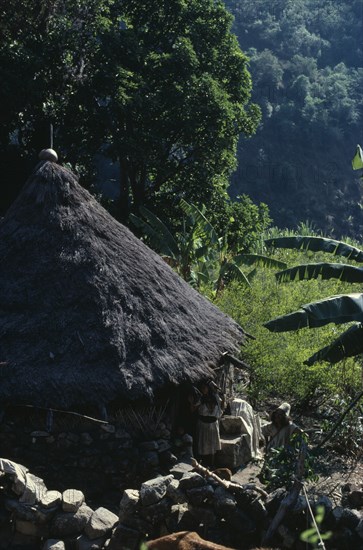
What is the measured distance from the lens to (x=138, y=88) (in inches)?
915

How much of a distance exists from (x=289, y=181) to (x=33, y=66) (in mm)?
43824

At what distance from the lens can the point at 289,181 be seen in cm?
6353

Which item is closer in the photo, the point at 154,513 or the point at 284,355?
the point at 154,513

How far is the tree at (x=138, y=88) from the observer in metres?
22.5

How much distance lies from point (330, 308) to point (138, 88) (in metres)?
14.1

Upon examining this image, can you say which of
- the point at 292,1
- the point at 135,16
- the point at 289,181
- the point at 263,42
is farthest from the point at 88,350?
the point at 292,1

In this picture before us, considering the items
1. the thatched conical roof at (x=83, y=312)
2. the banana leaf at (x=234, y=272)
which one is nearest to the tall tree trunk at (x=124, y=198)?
the banana leaf at (x=234, y=272)

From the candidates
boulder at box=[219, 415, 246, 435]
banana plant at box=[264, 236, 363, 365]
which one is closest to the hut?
boulder at box=[219, 415, 246, 435]

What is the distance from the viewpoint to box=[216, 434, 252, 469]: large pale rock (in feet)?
40.8

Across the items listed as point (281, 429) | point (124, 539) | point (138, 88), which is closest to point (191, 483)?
point (124, 539)

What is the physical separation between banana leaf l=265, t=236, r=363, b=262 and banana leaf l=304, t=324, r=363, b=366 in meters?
1.10

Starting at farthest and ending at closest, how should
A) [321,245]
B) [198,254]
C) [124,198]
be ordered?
1. [124,198]
2. [198,254]
3. [321,245]

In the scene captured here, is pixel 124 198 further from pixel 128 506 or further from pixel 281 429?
pixel 128 506

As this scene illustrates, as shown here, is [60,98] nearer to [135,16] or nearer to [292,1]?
[135,16]
